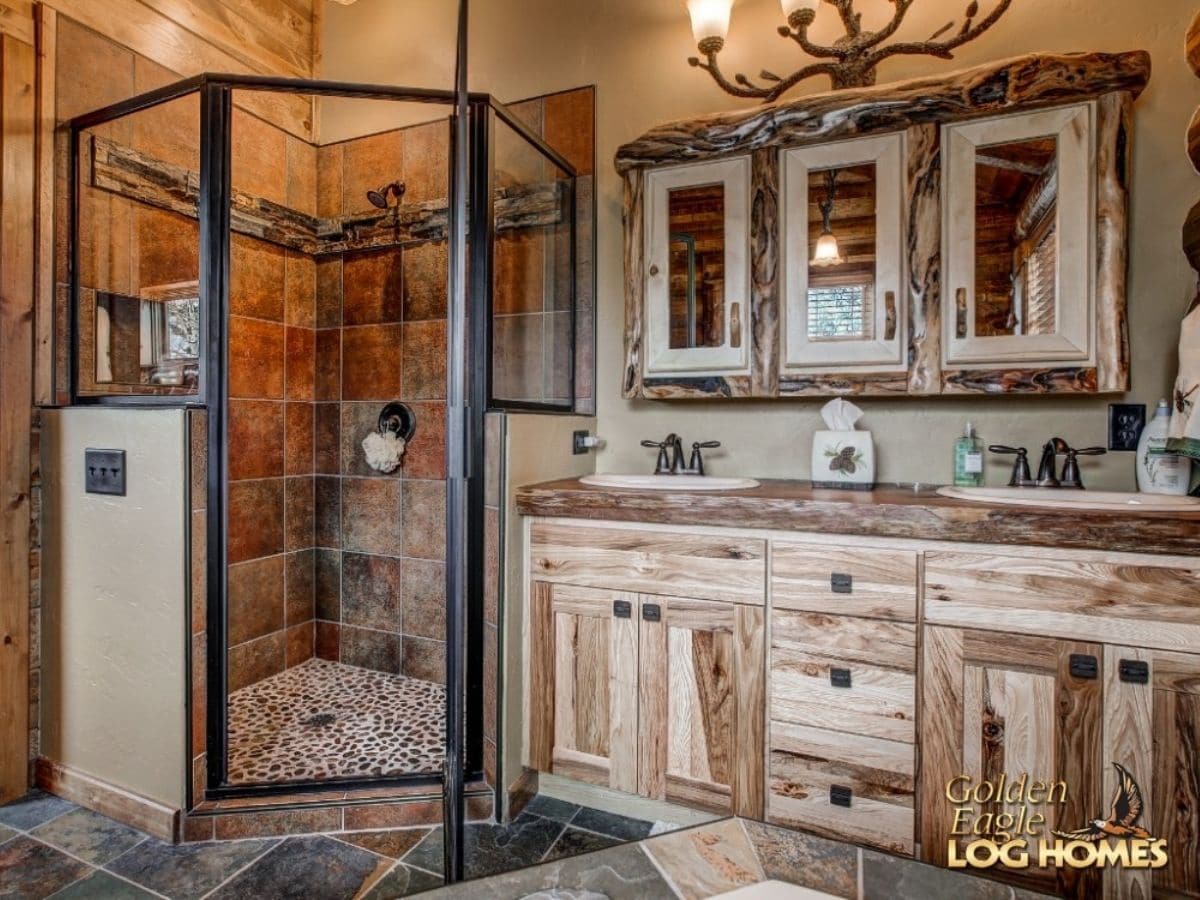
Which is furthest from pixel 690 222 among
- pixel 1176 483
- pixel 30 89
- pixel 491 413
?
pixel 30 89

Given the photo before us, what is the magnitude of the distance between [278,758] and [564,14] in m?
2.76

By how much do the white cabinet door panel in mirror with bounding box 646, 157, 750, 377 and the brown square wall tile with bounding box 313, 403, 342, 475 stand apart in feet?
4.91

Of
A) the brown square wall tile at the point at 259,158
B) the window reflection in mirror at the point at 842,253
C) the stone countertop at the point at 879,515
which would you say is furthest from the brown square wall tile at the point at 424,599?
the window reflection in mirror at the point at 842,253

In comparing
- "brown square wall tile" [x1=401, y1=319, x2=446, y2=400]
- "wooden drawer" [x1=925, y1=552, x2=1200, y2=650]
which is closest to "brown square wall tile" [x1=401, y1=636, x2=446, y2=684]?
"brown square wall tile" [x1=401, y1=319, x2=446, y2=400]

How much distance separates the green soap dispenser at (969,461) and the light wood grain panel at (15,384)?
273cm

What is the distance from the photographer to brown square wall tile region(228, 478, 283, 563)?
8.30 ft

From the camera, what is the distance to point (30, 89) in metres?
1.87

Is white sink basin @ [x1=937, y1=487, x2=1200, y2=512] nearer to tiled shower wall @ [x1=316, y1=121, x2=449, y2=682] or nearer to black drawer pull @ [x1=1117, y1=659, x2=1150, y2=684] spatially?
black drawer pull @ [x1=1117, y1=659, x2=1150, y2=684]

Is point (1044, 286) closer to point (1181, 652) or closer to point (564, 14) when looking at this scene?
point (1181, 652)

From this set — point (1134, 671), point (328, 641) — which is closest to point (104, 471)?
point (328, 641)

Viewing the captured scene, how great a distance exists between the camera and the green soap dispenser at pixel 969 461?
1852 mm

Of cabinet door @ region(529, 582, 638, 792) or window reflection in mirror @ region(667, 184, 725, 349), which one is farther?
window reflection in mirror @ region(667, 184, 725, 349)

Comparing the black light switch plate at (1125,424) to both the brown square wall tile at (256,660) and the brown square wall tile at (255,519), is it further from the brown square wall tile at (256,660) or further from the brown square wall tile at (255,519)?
the brown square wall tile at (256,660)

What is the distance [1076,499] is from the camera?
5.20 ft
